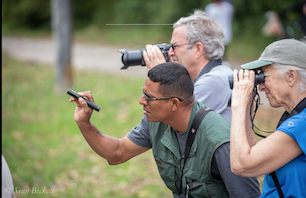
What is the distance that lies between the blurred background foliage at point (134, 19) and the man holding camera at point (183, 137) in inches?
272

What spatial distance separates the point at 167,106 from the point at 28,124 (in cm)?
575

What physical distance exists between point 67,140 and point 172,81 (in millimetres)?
4632

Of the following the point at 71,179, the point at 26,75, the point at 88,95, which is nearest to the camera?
the point at 88,95

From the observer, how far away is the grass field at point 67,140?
486cm

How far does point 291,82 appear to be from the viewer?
1.92 meters

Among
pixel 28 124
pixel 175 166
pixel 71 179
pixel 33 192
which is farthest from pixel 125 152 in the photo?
pixel 28 124

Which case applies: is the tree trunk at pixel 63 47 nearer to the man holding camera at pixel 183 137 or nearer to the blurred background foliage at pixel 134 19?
the blurred background foliage at pixel 134 19

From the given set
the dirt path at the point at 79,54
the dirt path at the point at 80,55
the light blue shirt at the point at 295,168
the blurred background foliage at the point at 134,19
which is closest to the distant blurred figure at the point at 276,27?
the blurred background foliage at the point at 134,19

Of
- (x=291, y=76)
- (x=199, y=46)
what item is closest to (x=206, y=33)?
(x=199, y=46)

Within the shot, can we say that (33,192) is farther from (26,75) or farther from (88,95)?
(26,75)

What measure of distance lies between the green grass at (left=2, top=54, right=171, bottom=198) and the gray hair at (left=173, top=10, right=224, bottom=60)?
2.35 meters

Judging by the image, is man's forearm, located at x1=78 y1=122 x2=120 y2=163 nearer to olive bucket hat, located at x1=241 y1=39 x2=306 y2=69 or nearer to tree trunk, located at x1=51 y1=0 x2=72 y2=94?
olive bucket hat, located at x1=241 y1=39 x2=306 y2=69

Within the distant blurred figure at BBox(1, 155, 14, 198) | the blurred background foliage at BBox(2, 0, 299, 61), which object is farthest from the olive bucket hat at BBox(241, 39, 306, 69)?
the blurred background foliage at BBox(2, 0, 299, 61)

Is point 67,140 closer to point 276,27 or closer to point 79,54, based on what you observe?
point 276,27
